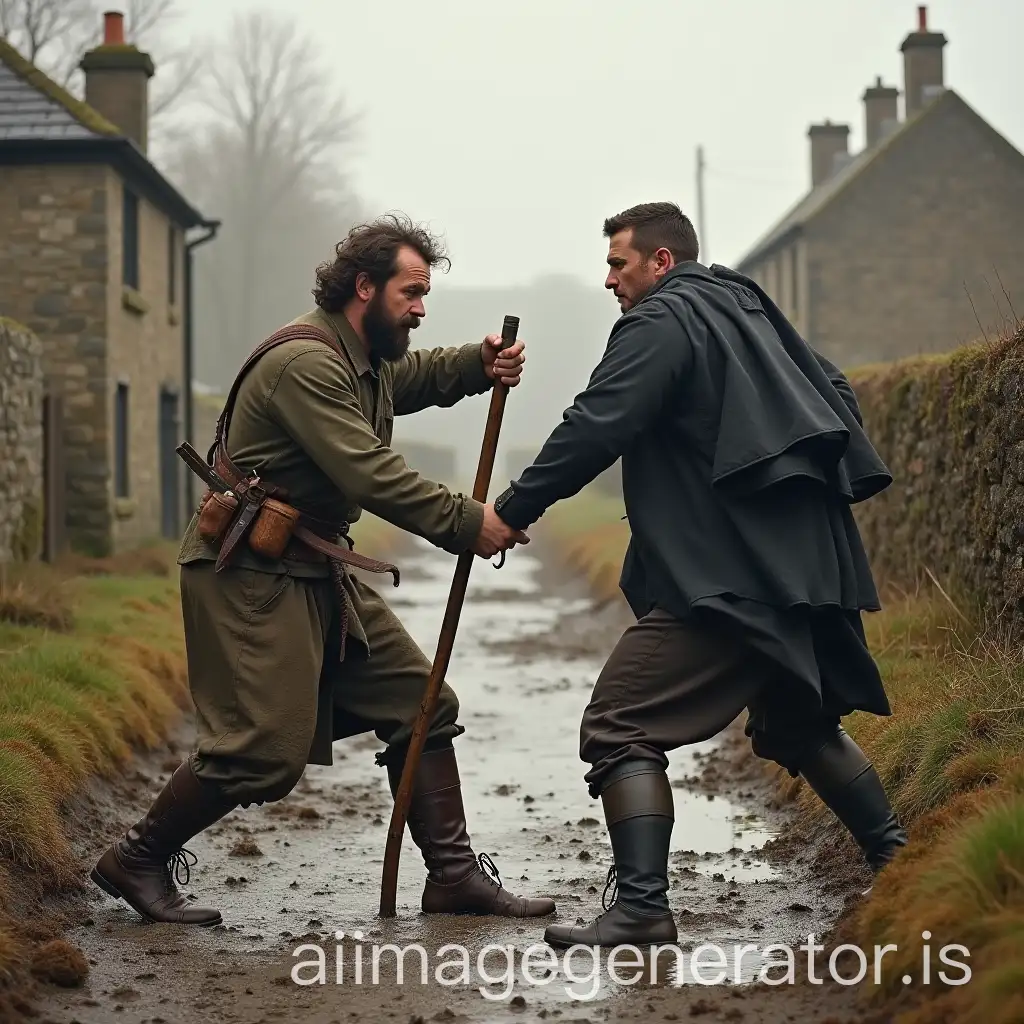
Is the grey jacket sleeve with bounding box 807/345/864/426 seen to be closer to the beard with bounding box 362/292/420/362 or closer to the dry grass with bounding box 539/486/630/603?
the beard with bounding box 362/292/420/362

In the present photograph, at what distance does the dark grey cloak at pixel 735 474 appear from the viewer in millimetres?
4805

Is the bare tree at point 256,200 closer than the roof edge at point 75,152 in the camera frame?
No

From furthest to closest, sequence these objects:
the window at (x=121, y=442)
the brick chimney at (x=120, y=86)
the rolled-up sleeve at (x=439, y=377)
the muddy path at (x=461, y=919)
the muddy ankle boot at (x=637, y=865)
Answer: the brick chimney at (x=120, y=86) < the window at (x=121, y=442) < the rolled-up sleeve at (x=439, y=377) < the muddy ankle boot at (x=637, y=865) < the muddy path at (x=461, y=919)

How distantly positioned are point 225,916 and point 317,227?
5436cm

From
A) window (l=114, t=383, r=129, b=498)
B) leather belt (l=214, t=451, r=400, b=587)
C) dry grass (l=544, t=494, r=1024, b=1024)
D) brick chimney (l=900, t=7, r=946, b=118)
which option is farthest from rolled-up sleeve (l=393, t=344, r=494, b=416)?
brick chimney (l=900, t=7, r=946, b=118)

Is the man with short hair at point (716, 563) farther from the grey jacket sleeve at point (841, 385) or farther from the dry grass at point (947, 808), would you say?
the dry grass at point (947, 808)

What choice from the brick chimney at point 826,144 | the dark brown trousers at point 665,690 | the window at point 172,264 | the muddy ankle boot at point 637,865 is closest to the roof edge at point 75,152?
the window at point 172,264

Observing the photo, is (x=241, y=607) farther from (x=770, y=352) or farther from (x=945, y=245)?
(x=945, y=245)

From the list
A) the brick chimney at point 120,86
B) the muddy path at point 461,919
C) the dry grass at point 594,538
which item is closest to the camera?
the muddy path at point 461,919

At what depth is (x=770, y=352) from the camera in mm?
4973

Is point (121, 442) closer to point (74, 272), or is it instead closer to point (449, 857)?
point (74, 272)

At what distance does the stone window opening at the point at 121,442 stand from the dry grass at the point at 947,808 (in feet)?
37.5

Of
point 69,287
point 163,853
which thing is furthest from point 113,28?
point 163,853

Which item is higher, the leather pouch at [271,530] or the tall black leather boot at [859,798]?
the leather pouch at [271,530]
